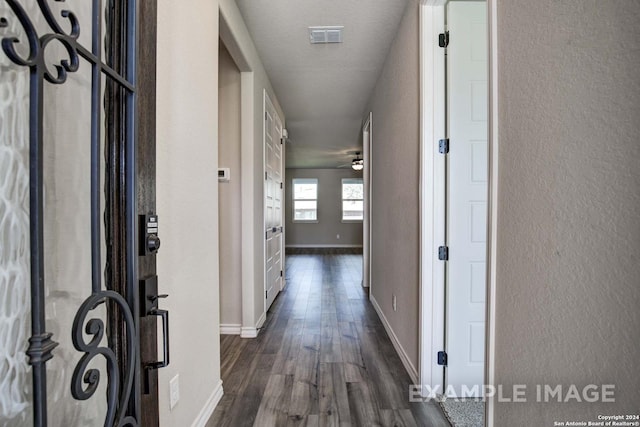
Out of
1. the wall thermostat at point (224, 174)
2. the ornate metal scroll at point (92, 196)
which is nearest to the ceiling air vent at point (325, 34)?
the wall thermostat at point (224, 174)

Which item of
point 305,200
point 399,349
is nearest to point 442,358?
point 399,349

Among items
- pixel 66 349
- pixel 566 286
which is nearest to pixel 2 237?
pixel 66 349

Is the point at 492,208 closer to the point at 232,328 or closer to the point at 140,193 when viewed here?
the point at 140,193

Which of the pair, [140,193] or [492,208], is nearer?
[140,193]

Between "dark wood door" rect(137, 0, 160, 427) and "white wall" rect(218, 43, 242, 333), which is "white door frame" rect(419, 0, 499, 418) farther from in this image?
"white wall" rect(218, 43, 242, 333)

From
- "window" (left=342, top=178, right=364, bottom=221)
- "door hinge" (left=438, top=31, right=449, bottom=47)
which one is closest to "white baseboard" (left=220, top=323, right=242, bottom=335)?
"door hinge" (left=438, top=31, right=449, bottom=47)

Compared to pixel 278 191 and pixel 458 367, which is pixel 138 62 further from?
pixel 278 191

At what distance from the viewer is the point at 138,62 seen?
2.86ft

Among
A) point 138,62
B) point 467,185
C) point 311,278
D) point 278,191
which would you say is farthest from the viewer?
point 311,278

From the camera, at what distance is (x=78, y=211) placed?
75 cm

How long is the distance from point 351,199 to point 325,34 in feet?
25.3

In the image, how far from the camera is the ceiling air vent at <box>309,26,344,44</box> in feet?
8.39

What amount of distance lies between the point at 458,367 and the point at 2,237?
2084 mm

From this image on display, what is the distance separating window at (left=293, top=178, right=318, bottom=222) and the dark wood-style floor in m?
6.50
